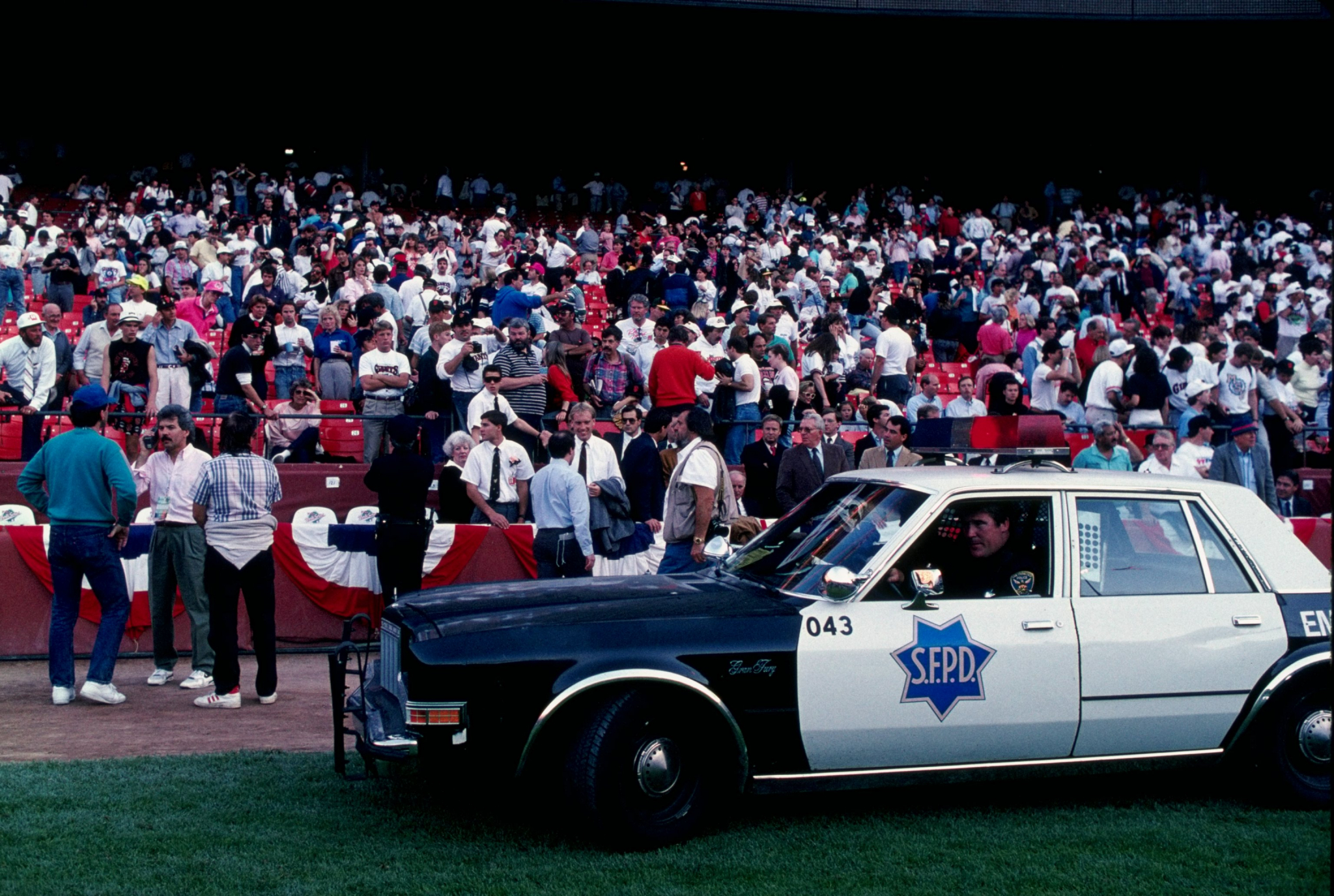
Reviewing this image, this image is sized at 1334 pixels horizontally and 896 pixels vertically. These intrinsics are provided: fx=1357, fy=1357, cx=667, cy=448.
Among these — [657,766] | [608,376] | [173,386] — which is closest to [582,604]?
[657,766]

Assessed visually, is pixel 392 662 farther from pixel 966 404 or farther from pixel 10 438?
pixel 966 404

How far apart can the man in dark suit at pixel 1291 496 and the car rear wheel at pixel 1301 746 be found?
762 cm

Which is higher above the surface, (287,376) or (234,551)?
(287,376)

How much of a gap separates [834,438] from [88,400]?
6.82 metres

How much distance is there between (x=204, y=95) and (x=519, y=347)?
993 inches

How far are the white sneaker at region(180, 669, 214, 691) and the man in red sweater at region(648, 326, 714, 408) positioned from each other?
5.32 metres

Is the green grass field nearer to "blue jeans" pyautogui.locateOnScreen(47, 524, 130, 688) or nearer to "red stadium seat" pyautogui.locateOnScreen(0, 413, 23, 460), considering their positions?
"blue jeans" pyautogui.locateOnScreen(47, 524, 130, 688)

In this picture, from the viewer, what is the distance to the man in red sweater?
13078mm

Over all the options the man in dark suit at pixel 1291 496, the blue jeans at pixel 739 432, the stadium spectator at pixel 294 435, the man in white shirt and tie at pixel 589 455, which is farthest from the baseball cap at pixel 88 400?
the man in dark suit at pixel 1291 496

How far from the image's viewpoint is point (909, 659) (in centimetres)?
582

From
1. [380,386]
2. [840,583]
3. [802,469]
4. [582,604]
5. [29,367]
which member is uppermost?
[29,367]

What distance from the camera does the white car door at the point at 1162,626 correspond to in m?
6.02

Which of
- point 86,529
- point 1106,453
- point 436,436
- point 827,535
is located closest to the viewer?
point 827,535

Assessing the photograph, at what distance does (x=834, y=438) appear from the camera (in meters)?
12.9
